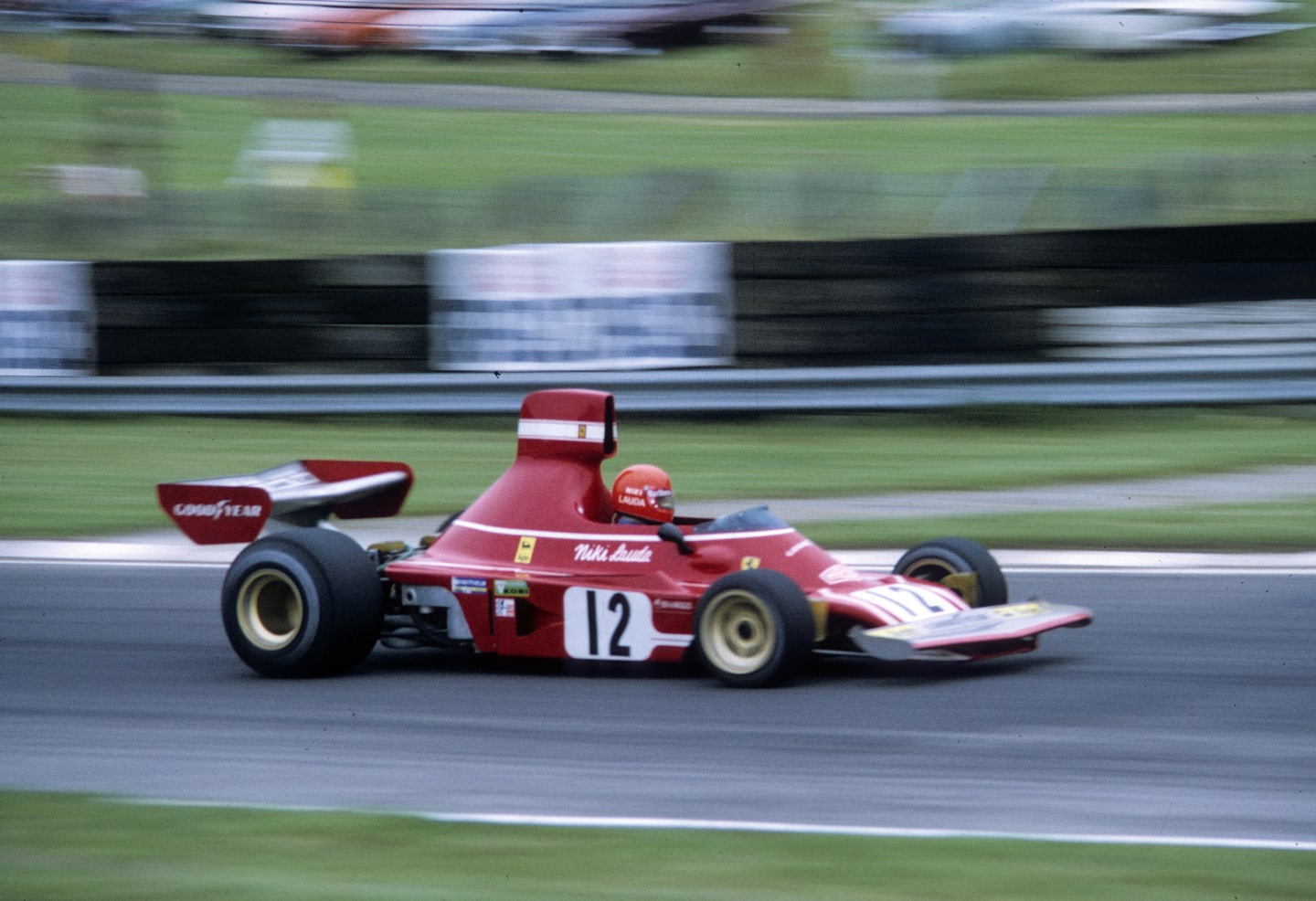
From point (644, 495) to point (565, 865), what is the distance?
3.00 metres

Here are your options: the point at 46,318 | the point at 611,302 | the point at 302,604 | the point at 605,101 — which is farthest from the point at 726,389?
the point at 605,101

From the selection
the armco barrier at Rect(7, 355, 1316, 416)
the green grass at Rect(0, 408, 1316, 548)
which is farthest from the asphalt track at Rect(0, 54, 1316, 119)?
the green grass at Rect(0, 408, 1316, 548)

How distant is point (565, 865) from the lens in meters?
4.77

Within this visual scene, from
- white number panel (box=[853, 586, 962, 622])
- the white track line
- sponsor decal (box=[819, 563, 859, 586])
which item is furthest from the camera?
sponsor decal (box=[819, 563, 859, 586])

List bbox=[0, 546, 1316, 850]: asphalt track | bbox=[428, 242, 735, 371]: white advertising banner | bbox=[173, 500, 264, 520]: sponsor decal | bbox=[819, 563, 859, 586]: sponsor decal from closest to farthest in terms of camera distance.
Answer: bbox=[0, 546, 1316, 850]: asphalt track, bbox=[819, 563, 859, 586]: sponsor decal, bbox=[173, 500, 264, 520]: sponsor decal, bbox=[428, 242, 735, 371]: white advertising banner

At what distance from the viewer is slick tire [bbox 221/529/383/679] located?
7.41 metres

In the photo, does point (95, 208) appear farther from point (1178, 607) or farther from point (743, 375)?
point (1178, 607)

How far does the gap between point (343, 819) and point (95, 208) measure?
41.5 ft

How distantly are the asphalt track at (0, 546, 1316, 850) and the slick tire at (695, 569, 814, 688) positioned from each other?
100 millimetres

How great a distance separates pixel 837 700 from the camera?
22.4 ft

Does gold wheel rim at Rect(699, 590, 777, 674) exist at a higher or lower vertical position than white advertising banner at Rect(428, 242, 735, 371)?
lower

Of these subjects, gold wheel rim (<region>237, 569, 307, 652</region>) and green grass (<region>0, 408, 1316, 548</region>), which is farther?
green grass (<region>0, 408, 1316, 548</region>)

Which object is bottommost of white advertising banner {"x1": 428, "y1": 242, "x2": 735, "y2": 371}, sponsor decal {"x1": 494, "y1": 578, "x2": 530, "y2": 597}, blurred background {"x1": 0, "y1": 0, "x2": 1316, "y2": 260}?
sponsor decal {"x1": 494, "y1": 578, "x2": 530, "y2": 597}

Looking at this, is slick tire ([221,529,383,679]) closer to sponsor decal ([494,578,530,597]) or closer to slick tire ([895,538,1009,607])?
sponsor decal ([494,578,530,597])
